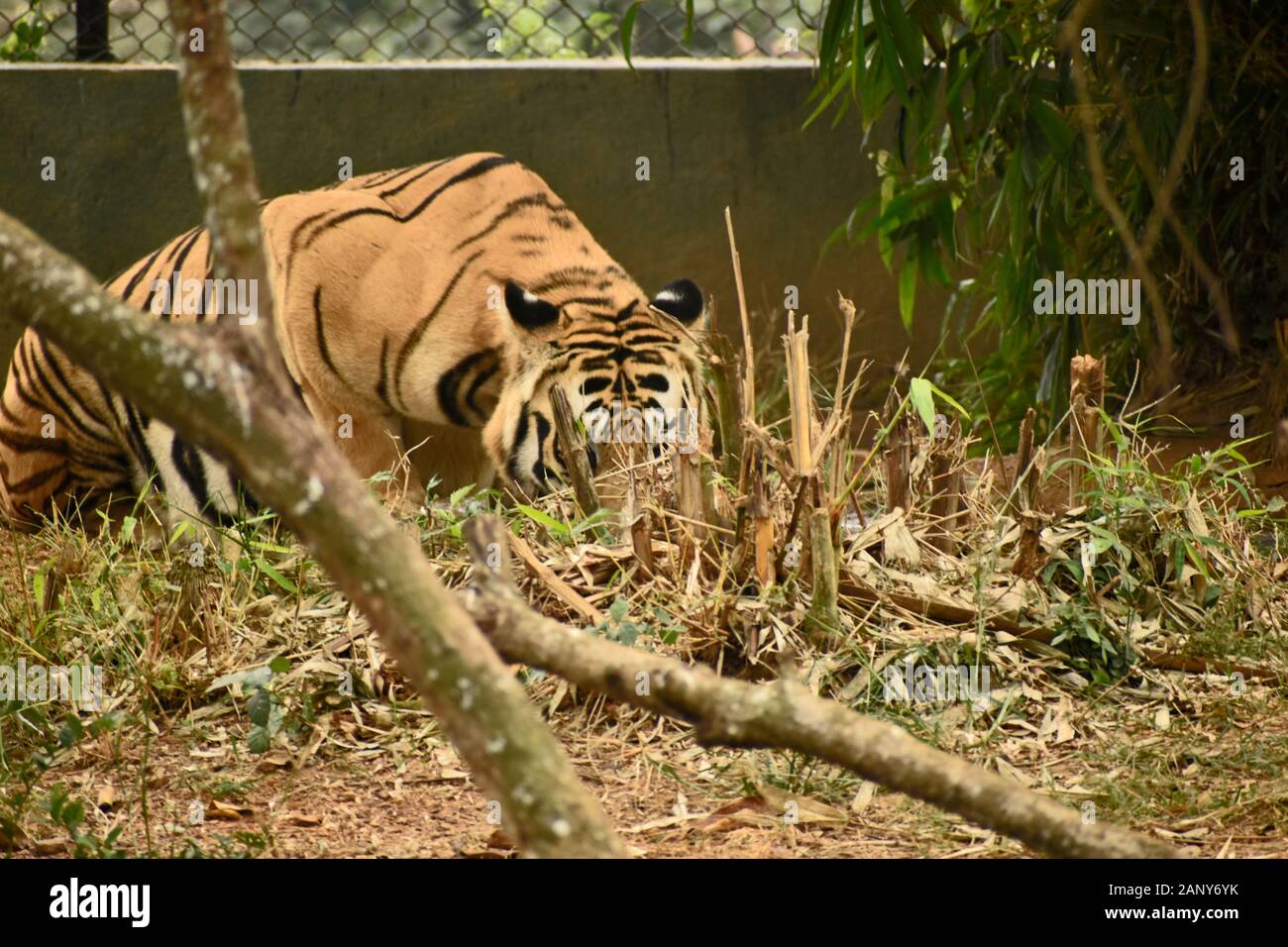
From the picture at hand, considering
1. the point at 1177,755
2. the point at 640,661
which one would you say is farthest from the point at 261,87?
the point at 640,661

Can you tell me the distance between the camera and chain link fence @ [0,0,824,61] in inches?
210

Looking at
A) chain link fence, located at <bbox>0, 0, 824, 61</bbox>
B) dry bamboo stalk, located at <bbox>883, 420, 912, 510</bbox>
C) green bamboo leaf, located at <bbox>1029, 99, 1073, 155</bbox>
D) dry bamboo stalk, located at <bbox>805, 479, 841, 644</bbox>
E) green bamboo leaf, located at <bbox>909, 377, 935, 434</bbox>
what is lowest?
dry bamboo stalk, located at <bbox>805, 479, 841, 644</bbox>

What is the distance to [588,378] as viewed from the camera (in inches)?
156

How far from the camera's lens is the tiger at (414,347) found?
3.97 metres

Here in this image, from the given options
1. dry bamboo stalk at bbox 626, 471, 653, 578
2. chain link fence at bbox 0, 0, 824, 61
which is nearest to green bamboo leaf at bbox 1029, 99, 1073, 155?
dry bamboo stalk at bbox 626, 471, 653, 578

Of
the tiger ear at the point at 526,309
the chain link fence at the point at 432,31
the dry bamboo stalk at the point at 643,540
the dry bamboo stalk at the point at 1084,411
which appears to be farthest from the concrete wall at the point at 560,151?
the dry bamboo stalk at the point at 643,540

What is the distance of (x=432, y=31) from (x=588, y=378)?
2.17m

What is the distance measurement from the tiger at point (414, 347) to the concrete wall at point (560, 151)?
584mm

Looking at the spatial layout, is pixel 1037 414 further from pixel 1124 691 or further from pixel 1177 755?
pixel 1177 755

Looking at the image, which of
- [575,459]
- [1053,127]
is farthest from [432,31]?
[575,459]

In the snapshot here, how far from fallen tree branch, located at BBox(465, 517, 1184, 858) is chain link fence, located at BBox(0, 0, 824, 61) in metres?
4.10

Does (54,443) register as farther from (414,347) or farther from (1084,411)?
(1084,411)

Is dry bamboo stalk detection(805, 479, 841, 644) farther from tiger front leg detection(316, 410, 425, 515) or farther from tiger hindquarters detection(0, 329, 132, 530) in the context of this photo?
tiger hindquarters detection(0, 329, 132, 530)

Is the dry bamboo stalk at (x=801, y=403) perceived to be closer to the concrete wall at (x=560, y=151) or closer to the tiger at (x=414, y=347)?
the tiger at (x=414, y=347)
